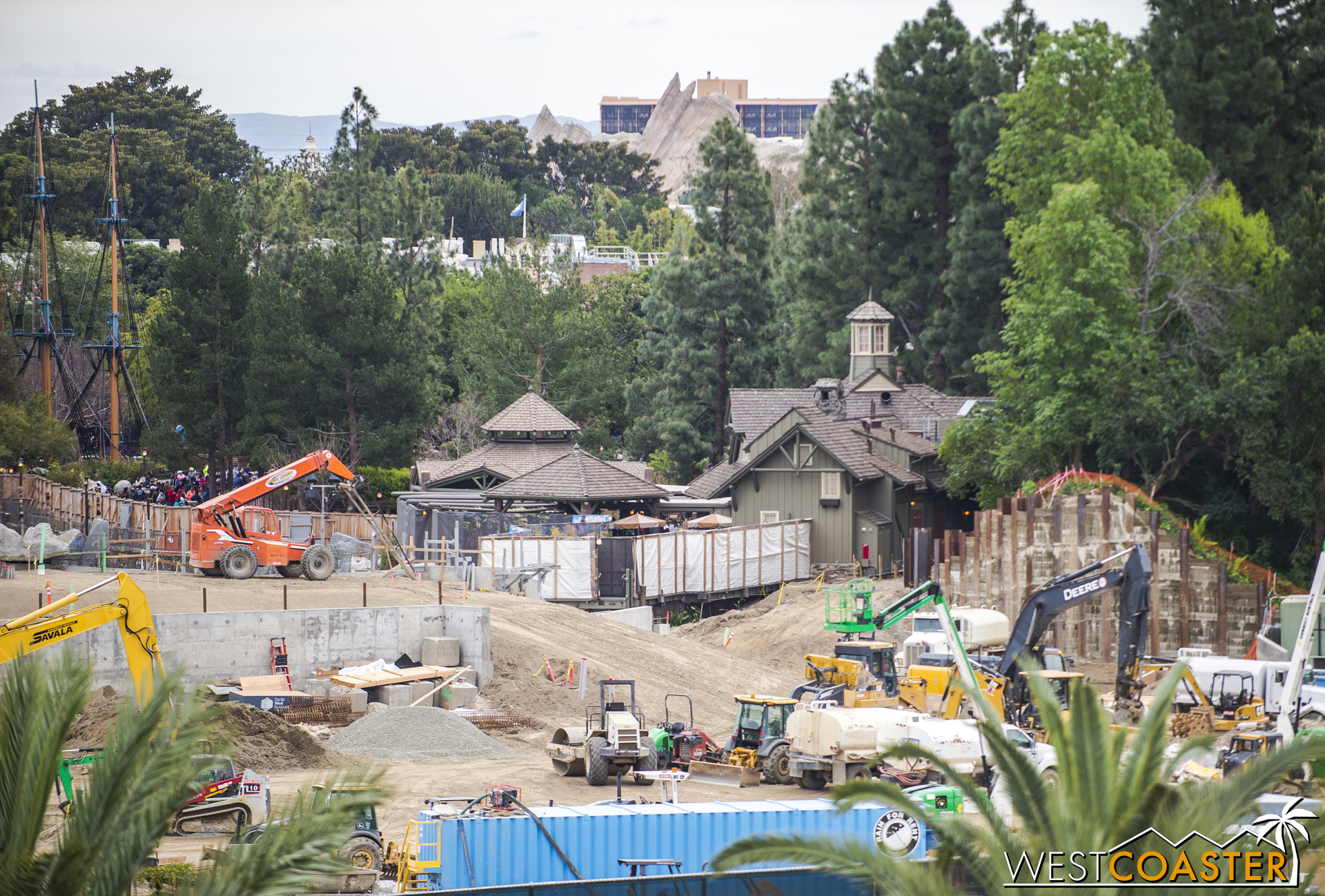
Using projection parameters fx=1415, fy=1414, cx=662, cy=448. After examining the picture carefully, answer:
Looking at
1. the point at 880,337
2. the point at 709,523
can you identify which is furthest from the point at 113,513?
the point at 880,337

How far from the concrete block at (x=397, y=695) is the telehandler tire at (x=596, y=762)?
7.61 metres

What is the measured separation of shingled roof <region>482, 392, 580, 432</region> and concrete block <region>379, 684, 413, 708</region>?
90.8ft

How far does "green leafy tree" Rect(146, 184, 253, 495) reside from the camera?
64000 millimetres

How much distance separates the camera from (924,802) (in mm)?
20016

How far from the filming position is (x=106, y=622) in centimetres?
2392

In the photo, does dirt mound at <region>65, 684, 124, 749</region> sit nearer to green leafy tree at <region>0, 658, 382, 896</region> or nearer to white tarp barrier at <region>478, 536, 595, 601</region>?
green leafy tree at <region>0, 658, 382, 896</region>

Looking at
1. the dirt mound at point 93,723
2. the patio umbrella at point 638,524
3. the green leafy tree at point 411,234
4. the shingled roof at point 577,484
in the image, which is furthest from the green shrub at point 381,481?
the dirt mound at point 93,723

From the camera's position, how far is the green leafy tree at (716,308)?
75250mm

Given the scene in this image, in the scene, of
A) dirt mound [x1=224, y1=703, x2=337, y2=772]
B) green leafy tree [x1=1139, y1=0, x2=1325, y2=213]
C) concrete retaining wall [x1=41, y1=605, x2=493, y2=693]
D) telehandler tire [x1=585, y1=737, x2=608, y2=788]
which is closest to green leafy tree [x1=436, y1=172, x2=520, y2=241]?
green leafy tree [x1=1139, y1=0, x2=1325, y2=213]

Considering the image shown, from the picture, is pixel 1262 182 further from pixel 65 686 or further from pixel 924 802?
pixel 65 686

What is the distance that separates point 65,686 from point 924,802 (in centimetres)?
1310

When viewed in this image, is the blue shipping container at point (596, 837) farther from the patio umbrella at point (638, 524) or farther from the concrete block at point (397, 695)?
the patio umbrella at point (638, 524)

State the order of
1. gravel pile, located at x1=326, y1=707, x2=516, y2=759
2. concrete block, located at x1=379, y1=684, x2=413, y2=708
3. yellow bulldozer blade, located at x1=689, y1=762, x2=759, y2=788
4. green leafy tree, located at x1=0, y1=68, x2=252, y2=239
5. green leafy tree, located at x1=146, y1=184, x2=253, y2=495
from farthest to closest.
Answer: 1. green leafy tree, located at x1=0, y1=68, x2=252, y2=239
2. green leafy tree, located at x1=146, y1=184, x2=253, y2=495
3. concrete block, located at x1=379, y1=684, x2=413, y2=708
4. gravel pile, located at x1=326, y1=707, x2=516, y2=759
5. yellow bulldozer blade, located at x1=689, y1=762, x2=759, y2=788

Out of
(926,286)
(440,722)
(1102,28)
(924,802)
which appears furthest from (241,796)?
(926,286)
